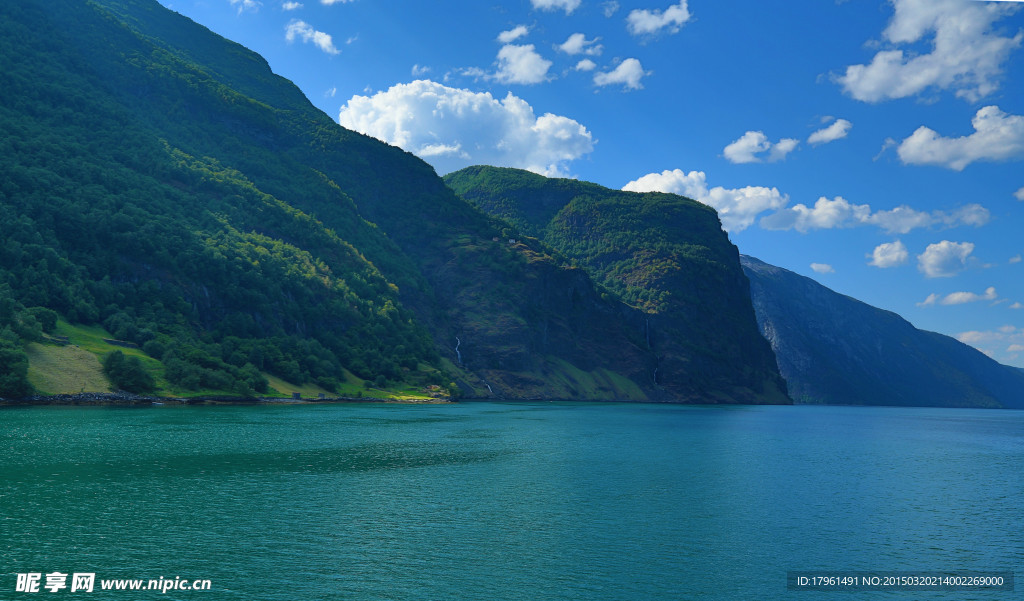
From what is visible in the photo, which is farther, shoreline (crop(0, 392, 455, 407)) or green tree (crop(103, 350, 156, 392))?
green tree (crop(103, 350, 156, 392))

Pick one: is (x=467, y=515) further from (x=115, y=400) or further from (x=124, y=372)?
(x=124, y=372)

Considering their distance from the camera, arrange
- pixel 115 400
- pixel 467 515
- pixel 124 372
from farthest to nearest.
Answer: pixel 124 372 < pixel 115 400 < pixel 467 515

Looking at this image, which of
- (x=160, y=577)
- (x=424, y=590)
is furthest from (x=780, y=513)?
(x=160, y=577)

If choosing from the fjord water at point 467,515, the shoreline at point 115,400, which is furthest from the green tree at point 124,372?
the fjord water at point 467,515

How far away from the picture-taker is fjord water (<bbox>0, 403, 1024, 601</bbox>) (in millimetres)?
36000

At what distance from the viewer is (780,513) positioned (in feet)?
183

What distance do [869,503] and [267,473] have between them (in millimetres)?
55949

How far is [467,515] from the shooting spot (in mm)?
50906

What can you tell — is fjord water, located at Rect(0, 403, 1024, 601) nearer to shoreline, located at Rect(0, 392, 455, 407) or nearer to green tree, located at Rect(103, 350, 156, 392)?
shoreline, located at Rect(0, 392, 455, 407)

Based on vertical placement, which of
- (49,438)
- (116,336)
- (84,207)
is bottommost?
(49,438)

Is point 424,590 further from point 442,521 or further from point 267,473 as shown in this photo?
point 267,473

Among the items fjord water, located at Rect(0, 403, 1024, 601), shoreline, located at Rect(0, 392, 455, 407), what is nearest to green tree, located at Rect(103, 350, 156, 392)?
shoreline, located at Rect(0, 392, 455, 407)

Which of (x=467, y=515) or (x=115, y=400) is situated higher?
(x=467, y=515)

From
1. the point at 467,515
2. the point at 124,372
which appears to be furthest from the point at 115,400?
the point at 467,515
